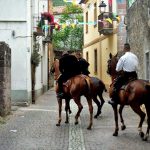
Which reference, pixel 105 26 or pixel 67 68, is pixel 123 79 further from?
pixel 105 26

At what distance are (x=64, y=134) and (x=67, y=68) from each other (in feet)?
8.85

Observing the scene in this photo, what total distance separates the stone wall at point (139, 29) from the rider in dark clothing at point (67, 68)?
3.46 meters

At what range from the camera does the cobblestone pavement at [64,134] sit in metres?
11.0

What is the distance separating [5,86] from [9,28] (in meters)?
5.82

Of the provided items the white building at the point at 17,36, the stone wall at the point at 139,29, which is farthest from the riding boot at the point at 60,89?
the white building at the point at 17,36

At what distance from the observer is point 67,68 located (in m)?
15.1

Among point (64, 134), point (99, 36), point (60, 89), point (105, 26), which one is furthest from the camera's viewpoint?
point (99, 36)

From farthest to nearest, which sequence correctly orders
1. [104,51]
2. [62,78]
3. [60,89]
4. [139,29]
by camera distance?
[104,51] → [139,29] → [60,89] → [62,78]

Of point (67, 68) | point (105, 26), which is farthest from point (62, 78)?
point (105, 26)

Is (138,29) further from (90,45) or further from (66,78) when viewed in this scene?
(90,45)

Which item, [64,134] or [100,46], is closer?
[64,134]

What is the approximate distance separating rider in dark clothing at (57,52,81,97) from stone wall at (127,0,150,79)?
136 inches

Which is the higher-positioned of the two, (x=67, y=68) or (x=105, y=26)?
(x=105, y=26)

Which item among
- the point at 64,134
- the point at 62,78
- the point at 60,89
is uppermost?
the point at 62,78
